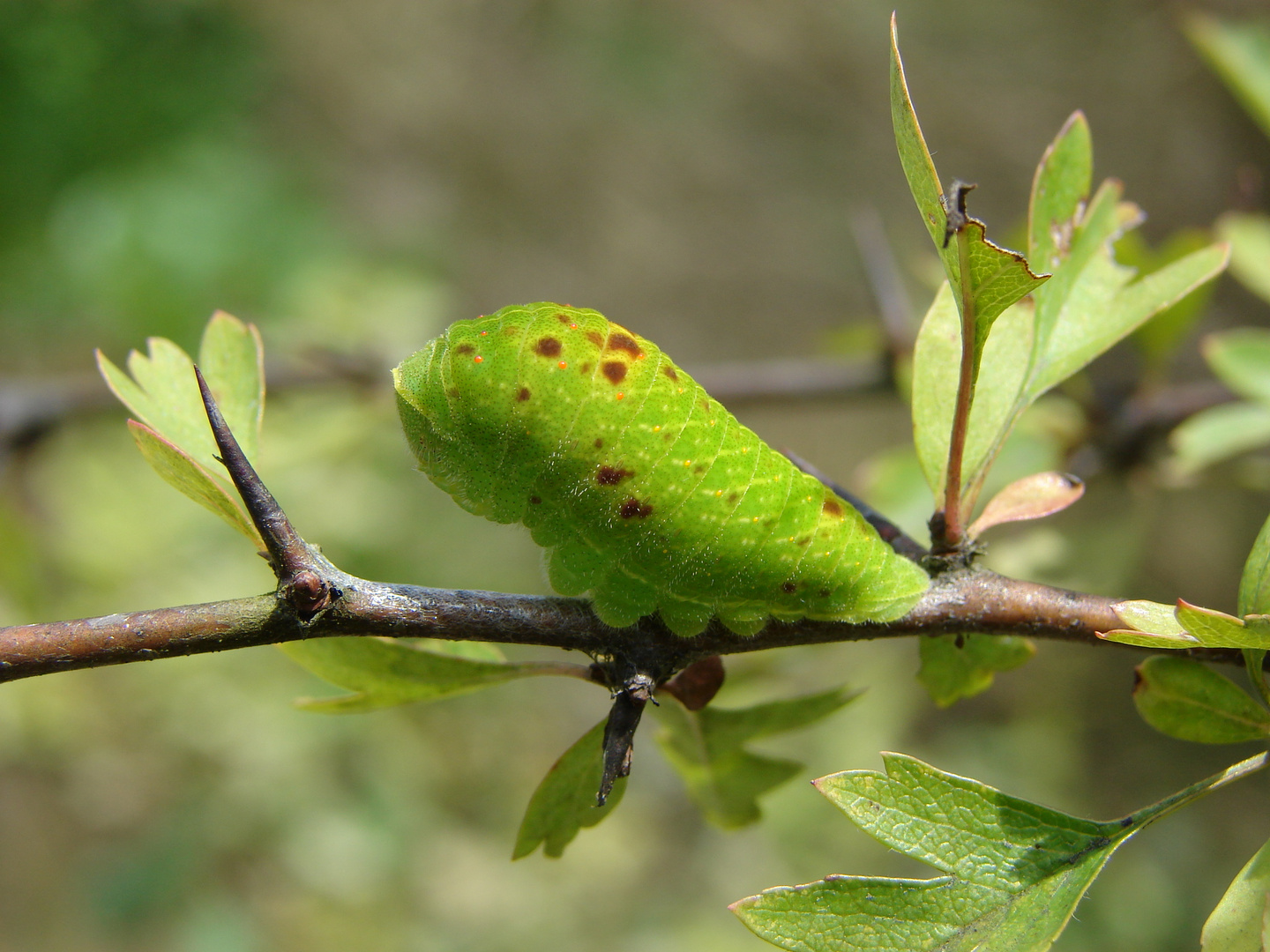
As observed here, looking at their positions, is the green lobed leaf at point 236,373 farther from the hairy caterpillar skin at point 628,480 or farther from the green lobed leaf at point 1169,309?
the green lobed leaf at point 1169,309

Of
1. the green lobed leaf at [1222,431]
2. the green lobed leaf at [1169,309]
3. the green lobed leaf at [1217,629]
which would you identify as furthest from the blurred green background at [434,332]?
the green lobed leaf at [1217,629]

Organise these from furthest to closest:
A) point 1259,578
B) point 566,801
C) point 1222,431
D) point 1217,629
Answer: point 1222,431 → point 566,801 → point 1259,578 → point 1217,629

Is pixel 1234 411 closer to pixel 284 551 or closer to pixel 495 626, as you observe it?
pixel 495 626

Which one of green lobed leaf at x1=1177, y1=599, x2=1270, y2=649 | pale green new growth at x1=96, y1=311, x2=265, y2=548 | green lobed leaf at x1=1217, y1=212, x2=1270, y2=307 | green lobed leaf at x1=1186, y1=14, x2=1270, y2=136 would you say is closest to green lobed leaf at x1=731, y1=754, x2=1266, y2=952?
green lobed leaf at x1=1177, y1=599, x2=1270, y2=649

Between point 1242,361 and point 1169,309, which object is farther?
point 1169,309

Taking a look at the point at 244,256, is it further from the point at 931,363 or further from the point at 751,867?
the point at 931,363

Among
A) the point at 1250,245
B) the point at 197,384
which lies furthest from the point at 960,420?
the point at 1250,245
